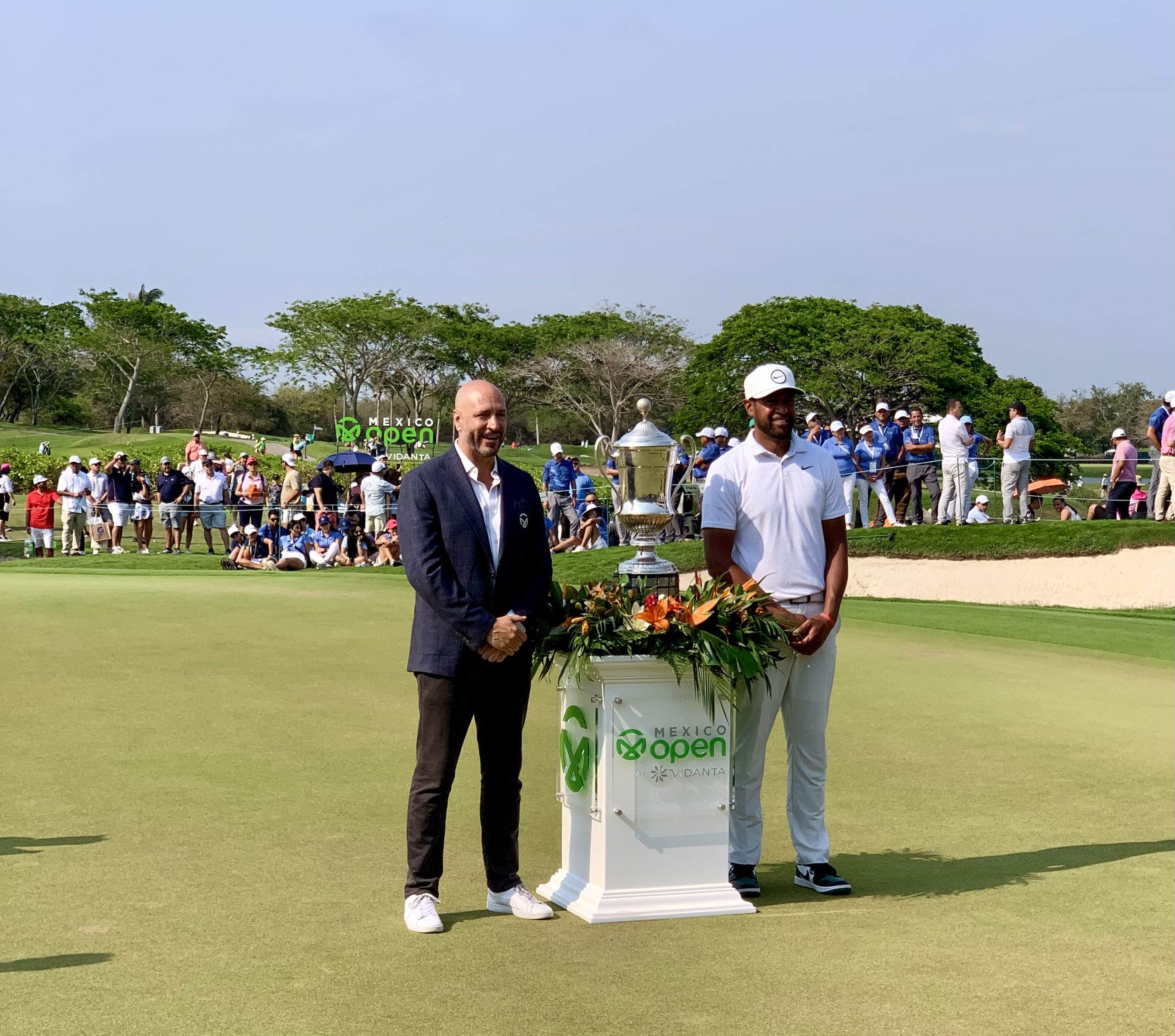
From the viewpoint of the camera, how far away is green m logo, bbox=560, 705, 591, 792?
18.2ft

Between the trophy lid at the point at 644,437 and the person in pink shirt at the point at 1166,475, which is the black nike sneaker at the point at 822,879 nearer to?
the trophy lid at the point at 644,437

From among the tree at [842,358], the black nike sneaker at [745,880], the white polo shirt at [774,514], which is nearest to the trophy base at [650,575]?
the white polo shirt at [774,514]

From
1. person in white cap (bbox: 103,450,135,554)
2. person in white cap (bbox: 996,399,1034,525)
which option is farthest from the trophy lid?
person in white cap (bbox: 103,450,135,554)

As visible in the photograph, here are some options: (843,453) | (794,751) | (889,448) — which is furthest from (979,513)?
(794,751)

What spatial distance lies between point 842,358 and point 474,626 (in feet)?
193

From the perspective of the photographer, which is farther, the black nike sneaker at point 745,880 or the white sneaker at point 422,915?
the black nike sneaker at point 745,880

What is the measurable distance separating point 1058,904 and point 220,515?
76.0 ft

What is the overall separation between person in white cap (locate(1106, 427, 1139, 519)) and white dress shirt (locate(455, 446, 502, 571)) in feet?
65.5

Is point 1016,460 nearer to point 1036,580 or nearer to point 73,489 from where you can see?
point 1036,580

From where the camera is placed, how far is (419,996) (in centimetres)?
425

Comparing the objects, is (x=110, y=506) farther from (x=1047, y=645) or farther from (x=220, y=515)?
(x=1047, y=645)

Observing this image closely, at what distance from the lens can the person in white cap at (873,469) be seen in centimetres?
2300

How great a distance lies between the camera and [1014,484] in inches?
916

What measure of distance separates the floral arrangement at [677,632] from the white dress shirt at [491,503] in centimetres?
33
